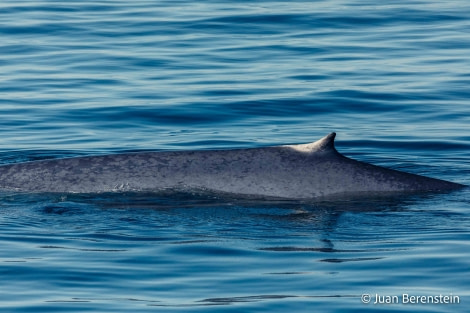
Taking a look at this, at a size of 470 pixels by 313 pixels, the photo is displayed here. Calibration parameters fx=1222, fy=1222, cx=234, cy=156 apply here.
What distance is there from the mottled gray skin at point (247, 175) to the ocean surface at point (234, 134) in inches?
5.9

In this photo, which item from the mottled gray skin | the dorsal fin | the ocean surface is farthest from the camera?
the mottled gray skin

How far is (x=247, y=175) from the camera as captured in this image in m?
11.5

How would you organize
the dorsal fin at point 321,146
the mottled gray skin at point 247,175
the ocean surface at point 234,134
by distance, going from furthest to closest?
1. the mottled gray skin at point 247,175
2. the dorsal fin at point 321,146
3. the ocean surface at point 234,134

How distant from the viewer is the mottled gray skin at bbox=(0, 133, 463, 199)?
37.4ft

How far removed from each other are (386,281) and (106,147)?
23.6 feet

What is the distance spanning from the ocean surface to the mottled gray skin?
0.49ft

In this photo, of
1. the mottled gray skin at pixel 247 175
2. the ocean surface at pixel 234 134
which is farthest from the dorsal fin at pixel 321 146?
the ocean surface at pixel 234 134

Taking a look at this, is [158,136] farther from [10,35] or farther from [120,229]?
[10,35]

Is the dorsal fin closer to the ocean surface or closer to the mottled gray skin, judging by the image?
the mottled gray skin

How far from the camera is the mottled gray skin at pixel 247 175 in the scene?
11391 mm

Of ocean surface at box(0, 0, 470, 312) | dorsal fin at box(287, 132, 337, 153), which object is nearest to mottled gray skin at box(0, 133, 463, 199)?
dorsal fin at box(287, 132, 337, 153)

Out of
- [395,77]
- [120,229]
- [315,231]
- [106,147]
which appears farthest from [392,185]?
[395,77]

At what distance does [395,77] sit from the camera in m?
20.1

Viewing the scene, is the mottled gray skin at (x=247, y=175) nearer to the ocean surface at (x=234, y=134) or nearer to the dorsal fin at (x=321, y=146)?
the dorsal fin at (x=321, y=146)
